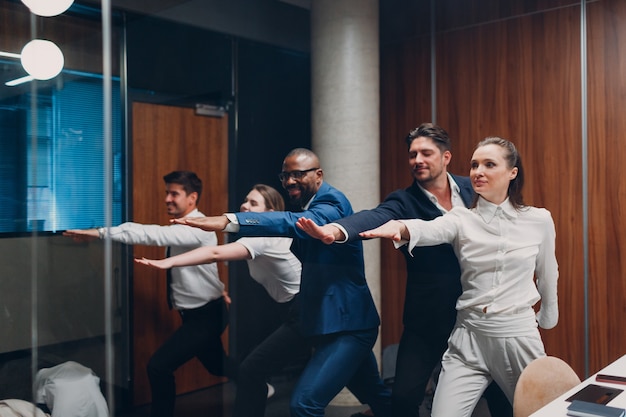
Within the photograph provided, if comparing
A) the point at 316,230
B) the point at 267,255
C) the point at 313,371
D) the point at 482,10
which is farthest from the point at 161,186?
the point at 482,10

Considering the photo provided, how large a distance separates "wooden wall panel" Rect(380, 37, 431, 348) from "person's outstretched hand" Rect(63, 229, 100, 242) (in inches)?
53.5

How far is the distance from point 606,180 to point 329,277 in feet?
4.95

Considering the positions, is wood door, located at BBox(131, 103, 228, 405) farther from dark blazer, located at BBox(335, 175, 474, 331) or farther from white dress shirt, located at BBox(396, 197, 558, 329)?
white dress shirt, located at BBox(396, 197, 558, 329)

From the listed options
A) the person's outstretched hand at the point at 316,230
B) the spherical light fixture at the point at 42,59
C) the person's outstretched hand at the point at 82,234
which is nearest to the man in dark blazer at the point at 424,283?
the person's outstretched hand at the point at 316,230

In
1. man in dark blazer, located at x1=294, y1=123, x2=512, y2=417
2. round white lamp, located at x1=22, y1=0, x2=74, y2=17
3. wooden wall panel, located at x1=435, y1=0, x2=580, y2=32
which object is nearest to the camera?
round white lamp, located at x1=22, y1=0, x2=74, y2=17

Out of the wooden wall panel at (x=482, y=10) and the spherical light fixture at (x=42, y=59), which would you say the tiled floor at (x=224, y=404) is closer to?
the spherical light fixture at (x=42, y=59)

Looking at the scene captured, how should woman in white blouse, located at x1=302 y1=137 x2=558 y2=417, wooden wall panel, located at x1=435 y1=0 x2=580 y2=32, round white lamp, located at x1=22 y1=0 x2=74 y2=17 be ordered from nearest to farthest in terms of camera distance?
1. round white lamp, located at x1=22 y1=0 x2=74 y2=17
2. woman in white blouse, located at x1=302 y1=137 x2=558 y2=417
3. wooden wall panel, located at x1=435 y1=0 x2=580 y2=32

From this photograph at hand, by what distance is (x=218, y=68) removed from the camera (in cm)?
282

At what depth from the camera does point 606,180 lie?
314 cm

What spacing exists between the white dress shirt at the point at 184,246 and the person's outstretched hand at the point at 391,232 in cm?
68

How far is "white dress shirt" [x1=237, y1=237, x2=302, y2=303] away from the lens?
279 centimetres

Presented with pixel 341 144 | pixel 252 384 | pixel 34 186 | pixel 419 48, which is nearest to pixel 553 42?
pixel 419 48

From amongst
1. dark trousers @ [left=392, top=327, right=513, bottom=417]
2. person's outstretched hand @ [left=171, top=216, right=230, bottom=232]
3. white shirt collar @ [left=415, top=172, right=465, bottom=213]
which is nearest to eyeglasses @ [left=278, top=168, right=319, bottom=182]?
person's outstretched hand @ [left=171, top=216, right=230, bottom=232]

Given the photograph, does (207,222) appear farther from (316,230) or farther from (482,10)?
(482,10)
